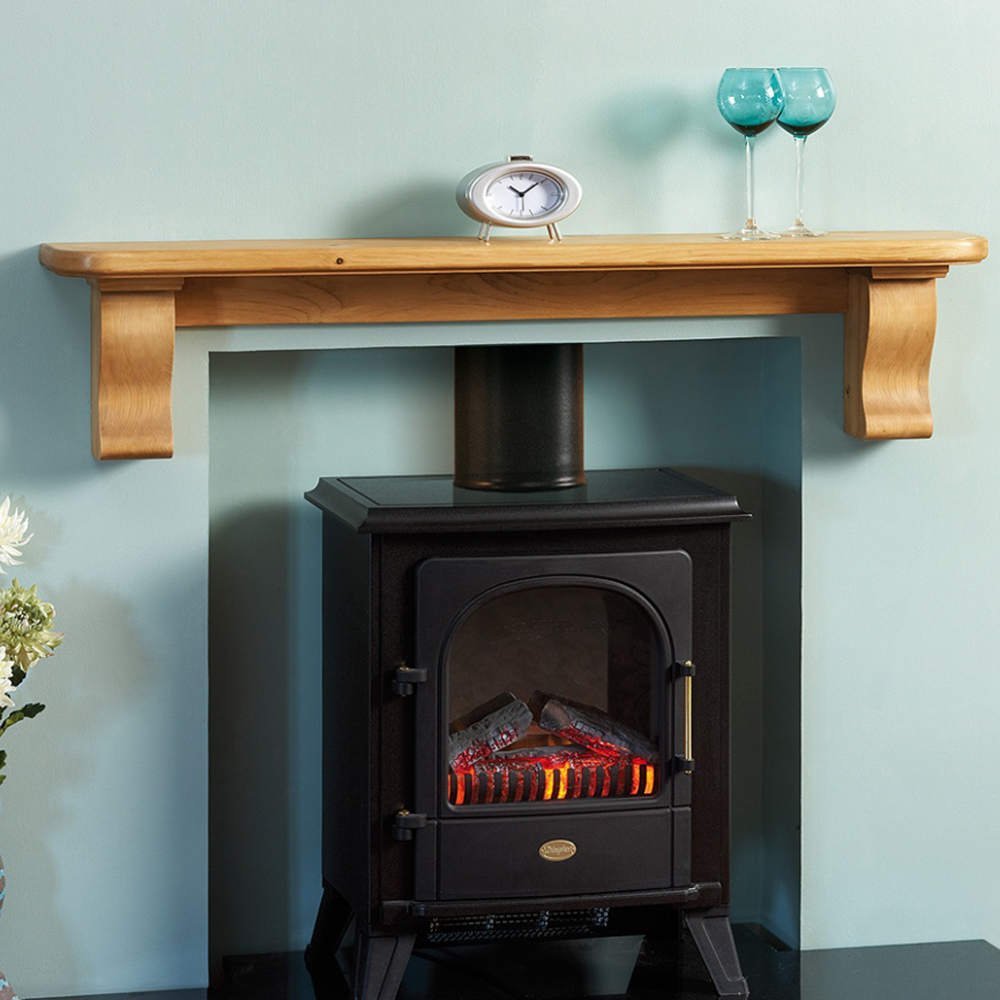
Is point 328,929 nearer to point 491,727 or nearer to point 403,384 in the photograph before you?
point 491,727

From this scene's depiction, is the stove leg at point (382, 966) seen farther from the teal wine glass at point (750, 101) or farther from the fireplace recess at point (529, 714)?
the teal wine glass at point (750, 101)

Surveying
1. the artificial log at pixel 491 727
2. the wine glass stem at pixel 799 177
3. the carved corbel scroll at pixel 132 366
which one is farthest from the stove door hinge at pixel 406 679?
the wine glass stem at pixel 799 177

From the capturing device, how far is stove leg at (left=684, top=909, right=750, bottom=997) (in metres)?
2.47

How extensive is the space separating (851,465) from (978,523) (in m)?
0.24

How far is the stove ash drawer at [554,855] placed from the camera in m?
2.37

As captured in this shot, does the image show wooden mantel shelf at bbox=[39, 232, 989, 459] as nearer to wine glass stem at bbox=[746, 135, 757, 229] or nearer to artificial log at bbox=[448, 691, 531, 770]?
wine glass stem at bbox=[746, 135, 757, 229]

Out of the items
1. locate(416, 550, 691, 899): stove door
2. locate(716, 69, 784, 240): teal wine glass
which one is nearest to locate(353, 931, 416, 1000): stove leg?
locate(416, 550, 691, 899): stove door

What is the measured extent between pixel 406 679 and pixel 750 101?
0.99m

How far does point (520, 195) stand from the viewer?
2354 mm

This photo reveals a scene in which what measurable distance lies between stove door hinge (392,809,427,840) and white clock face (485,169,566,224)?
866 millimetres

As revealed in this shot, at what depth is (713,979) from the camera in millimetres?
2484

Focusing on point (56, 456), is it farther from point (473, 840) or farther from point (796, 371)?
point (796, 371)

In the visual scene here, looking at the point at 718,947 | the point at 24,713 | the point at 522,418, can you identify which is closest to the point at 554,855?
the point at 718,947

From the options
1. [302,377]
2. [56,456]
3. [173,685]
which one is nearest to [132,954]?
[173,685]
